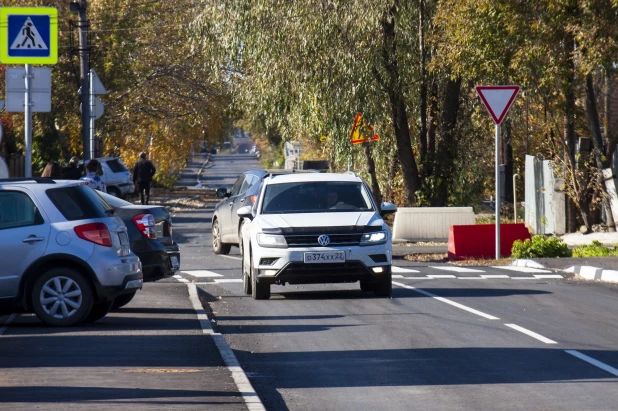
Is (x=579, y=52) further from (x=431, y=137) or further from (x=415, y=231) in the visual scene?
(x=431, y=137)

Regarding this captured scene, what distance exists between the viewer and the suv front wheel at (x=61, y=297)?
11.7 meters

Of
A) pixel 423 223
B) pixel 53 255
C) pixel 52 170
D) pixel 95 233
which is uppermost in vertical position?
pixel 52 170

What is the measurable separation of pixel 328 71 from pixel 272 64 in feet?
5.28

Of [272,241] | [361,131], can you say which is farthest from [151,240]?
[361,131]

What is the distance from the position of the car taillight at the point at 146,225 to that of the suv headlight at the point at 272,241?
4.68 feet

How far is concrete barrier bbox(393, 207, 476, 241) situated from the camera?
26.4m

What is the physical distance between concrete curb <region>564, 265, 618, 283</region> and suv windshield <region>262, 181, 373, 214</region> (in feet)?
14.4

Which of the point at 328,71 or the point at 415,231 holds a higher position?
the point at 328,71

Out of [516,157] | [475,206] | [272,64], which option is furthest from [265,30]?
[516,157]

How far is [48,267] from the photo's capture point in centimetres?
1183

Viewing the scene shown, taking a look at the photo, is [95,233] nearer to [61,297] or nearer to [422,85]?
[61,297]

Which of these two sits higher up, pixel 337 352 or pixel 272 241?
pixel 272 241

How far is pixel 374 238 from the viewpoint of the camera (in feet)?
46.9

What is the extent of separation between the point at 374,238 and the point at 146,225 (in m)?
3.00
